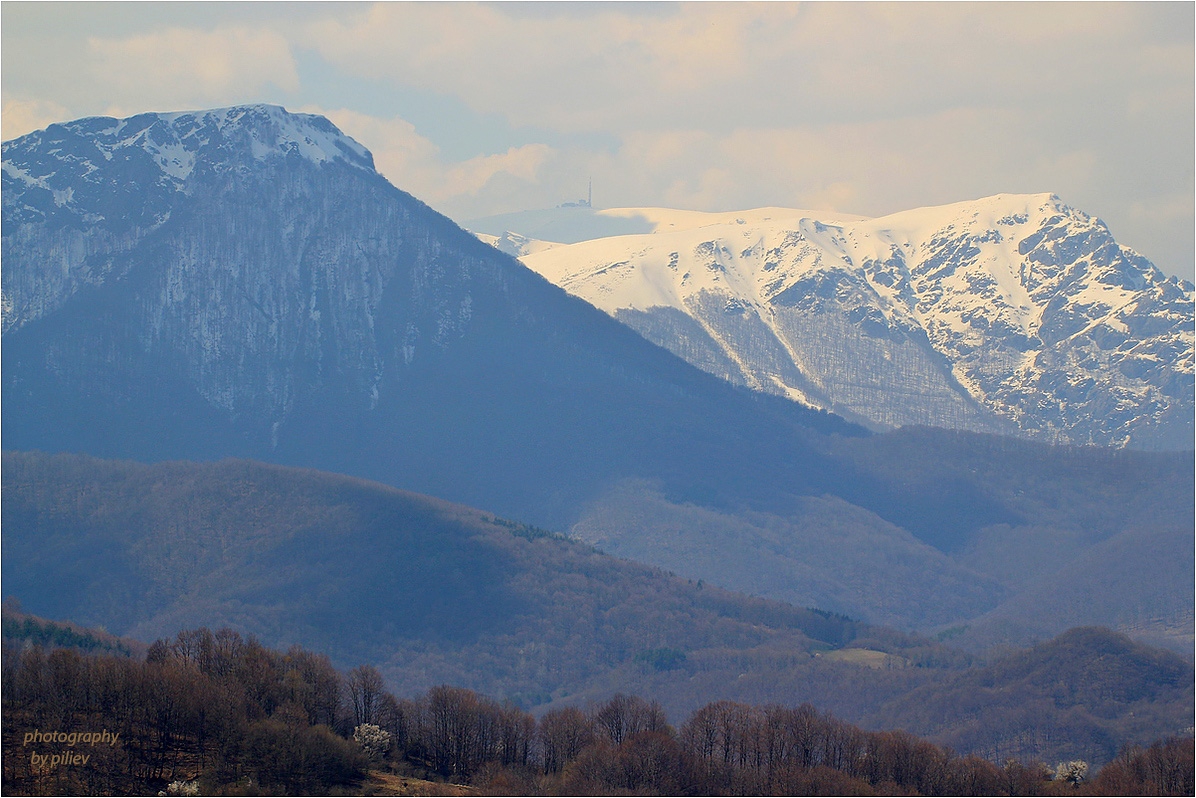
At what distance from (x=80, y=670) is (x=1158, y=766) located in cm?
9964

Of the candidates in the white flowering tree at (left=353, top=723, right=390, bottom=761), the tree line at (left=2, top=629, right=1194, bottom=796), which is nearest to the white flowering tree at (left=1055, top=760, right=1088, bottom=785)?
the tree line at (left=2, top=629, right=1194, bottom=796)

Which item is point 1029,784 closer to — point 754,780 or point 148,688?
point 754,780

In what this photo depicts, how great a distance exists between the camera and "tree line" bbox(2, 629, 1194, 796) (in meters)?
130

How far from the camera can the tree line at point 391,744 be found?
12962cm

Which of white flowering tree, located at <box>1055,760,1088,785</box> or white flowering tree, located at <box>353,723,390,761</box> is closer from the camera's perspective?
white flowering tree, located at <box>353,723,390,761</box>

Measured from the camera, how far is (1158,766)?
163375 millimetres

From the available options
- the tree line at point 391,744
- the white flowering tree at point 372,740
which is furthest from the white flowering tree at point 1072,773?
the white flowering tree at point 372,740

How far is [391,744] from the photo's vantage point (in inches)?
5989

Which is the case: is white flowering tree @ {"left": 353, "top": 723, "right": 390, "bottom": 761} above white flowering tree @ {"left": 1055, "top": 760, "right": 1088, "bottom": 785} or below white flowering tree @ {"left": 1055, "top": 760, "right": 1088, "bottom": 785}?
above

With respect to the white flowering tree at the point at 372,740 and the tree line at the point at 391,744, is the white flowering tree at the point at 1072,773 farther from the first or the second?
the white flowering tree at the point at 372,740

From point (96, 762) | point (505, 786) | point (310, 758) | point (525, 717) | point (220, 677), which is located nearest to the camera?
point (96, 762)

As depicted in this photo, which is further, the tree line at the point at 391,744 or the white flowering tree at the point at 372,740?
the white flowering tree at the point at 372,740

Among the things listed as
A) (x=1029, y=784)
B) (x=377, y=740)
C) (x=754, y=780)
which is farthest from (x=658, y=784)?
(x=1029, y=784)

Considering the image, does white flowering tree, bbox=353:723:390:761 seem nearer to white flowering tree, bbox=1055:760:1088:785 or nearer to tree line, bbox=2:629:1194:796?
tree line, bbox=2:629:1194:796
